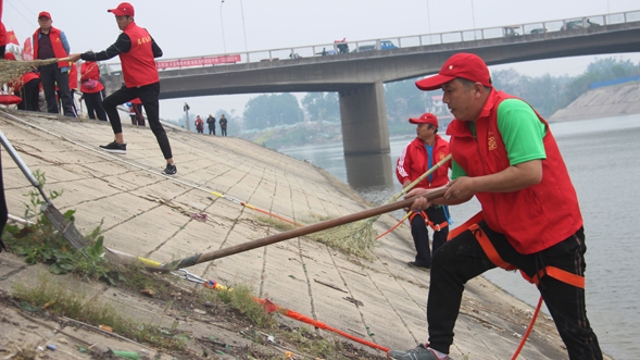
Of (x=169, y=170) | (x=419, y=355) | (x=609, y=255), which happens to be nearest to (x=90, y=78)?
(x=169, y=170)

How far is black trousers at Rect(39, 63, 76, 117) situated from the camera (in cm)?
1209

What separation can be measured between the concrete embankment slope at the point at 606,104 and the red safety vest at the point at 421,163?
10971cm

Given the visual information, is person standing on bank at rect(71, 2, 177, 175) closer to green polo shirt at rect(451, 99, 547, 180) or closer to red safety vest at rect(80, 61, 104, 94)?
red safety vest at rect(80, 61, 104, 94)

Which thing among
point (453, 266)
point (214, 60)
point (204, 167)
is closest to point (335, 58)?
point (214, 60)

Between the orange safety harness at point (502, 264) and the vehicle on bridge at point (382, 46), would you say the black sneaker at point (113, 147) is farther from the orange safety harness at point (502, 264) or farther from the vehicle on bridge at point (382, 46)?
the vehicle on bridge at point (382, 46)

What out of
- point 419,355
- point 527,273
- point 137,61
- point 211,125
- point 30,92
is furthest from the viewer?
point 211,125

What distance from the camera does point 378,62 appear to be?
49.2 metres

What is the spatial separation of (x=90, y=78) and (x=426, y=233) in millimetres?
9009

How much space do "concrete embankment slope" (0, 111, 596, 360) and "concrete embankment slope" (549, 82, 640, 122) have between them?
109839 millimetres

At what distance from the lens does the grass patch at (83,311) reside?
3406mm

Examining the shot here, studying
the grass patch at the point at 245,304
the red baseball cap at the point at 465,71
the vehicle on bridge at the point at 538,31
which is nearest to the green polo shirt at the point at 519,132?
the red baseball cap at the point at 465,71

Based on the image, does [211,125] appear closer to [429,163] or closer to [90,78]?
[90,78]

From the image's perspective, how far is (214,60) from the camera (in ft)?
149

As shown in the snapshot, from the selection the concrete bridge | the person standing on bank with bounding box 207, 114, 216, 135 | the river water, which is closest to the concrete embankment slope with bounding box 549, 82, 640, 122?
the concrete bridge
